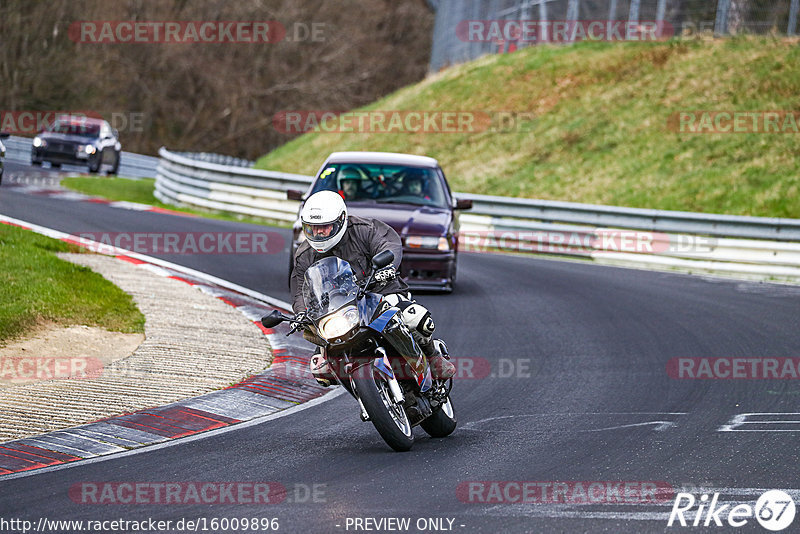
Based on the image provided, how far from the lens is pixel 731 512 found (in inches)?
234

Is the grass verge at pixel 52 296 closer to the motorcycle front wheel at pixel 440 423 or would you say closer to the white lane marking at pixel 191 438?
the white lane marking at pixel 191 438

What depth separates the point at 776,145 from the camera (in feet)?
90.2

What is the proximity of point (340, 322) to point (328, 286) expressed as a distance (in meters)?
0.26

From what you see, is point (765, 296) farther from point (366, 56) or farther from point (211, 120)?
A: point (366, 56)

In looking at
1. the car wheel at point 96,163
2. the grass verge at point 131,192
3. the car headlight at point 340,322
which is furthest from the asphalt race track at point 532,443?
the car wheel at point 96,163

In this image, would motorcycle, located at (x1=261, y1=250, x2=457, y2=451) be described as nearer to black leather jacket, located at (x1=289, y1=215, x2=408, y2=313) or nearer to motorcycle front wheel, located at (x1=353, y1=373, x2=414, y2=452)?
motorcycle front wheel, located at (x1=353, y1=373, x2=414, y2=452)

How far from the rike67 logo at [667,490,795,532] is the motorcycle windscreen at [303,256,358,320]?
7.34ft

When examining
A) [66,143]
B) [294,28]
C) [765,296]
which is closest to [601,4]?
[66,143]

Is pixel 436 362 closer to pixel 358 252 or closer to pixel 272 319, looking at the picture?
pixel 358 252

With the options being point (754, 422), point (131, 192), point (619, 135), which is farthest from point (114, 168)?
point (754, 422)

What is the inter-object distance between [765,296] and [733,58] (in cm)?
1732

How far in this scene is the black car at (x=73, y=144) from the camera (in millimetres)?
33750

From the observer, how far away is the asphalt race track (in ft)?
19.7

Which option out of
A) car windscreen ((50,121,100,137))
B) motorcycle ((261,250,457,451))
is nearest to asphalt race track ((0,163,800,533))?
motorcycle ((261,250,457,451))
